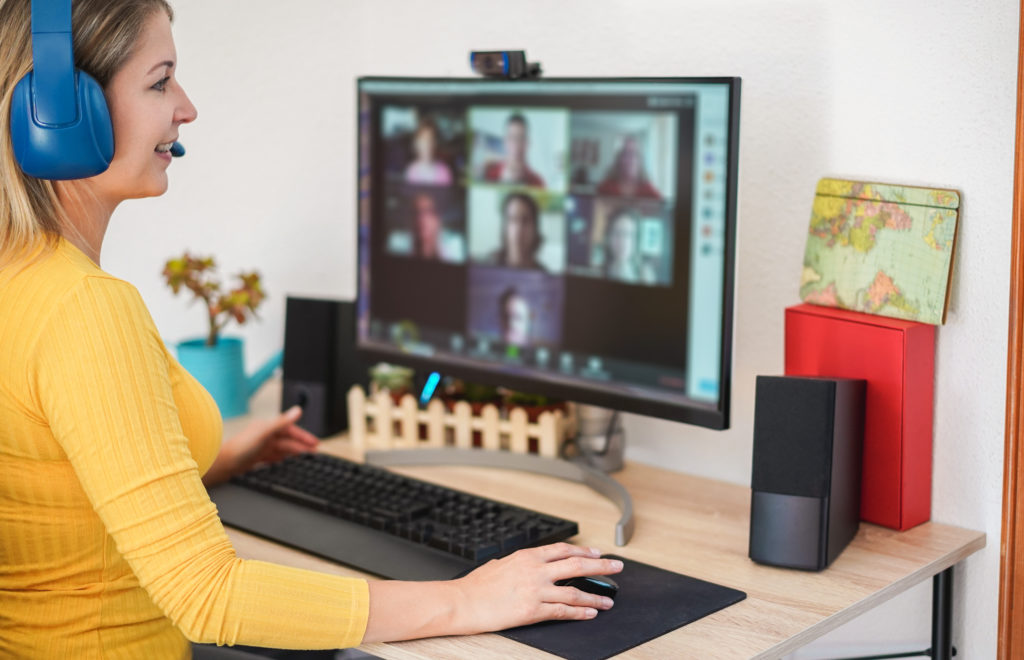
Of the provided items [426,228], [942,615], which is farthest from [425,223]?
[942,615]

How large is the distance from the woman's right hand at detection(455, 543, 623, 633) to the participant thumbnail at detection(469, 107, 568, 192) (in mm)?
550

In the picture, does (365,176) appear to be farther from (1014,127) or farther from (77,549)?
(1014,127)

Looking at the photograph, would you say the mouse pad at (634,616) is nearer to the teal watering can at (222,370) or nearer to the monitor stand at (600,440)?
the monitor stand at (600,440)

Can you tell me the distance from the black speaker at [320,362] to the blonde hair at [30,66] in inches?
27.2

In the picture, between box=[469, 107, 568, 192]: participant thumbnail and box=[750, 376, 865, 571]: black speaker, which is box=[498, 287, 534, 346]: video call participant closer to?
box=[469, 107, 568, 192]: participant thumbnail

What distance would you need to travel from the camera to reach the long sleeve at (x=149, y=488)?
966 millimetres

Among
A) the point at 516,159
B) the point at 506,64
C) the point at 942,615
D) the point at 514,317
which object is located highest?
the point at 506,64

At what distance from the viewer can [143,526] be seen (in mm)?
966

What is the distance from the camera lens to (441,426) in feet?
5.47

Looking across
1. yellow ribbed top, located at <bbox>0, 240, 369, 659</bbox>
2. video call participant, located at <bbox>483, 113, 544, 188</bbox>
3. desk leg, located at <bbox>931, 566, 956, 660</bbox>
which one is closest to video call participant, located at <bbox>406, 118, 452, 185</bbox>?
video call participant, located at <bbox>483, 113, 544, 188</bbox>

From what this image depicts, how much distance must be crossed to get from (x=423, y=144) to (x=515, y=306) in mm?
281

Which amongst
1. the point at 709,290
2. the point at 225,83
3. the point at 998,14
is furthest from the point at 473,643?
the point at 225,83

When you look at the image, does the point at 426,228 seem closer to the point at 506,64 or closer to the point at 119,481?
the point at 506,64

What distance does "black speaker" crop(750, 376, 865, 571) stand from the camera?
118 cm
